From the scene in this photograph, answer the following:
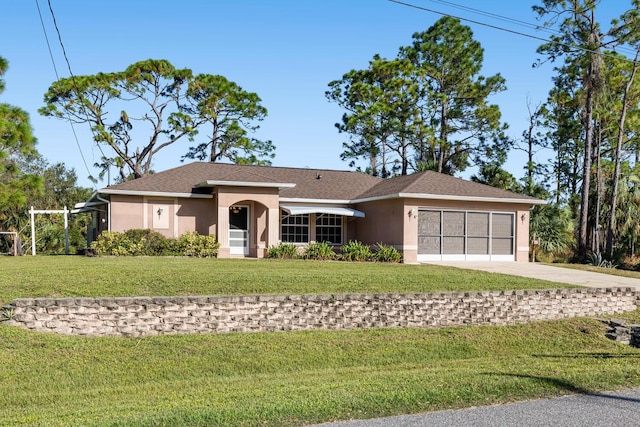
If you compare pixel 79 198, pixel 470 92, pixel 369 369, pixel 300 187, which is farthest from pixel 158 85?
pixel 369 369

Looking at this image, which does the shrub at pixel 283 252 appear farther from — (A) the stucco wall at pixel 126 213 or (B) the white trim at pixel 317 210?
(A) the stucco wall at pixel 126 213

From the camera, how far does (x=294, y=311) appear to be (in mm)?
12461

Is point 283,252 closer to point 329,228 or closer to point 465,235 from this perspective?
point 329,228

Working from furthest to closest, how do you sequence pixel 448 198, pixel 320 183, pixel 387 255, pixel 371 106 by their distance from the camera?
1. pixel 371 106
2. pixel 320 183
3. pixel 448 198
4. pixel 387 255

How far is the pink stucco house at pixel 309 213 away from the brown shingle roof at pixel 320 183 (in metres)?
0.05

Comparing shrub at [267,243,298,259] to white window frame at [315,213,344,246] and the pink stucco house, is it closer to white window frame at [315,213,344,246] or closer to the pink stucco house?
the pink stucco house

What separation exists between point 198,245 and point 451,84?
23.5m

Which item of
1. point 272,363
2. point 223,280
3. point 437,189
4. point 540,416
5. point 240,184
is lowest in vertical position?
point 272,363

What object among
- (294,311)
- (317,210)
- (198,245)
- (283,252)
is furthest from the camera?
(317,210)

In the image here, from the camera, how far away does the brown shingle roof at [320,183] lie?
23062 millimetres

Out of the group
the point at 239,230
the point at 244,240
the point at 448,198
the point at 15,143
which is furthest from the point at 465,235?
the point at 15,143

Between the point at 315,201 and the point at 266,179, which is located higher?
the point at 266,179

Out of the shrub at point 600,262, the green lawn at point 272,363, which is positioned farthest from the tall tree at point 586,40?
the green lawn at point 272,363

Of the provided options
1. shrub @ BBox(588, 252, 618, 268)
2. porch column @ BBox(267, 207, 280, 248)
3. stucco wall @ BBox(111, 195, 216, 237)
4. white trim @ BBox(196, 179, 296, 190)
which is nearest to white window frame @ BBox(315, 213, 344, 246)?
porch column @ BBox(267, 207, 280, 248)
